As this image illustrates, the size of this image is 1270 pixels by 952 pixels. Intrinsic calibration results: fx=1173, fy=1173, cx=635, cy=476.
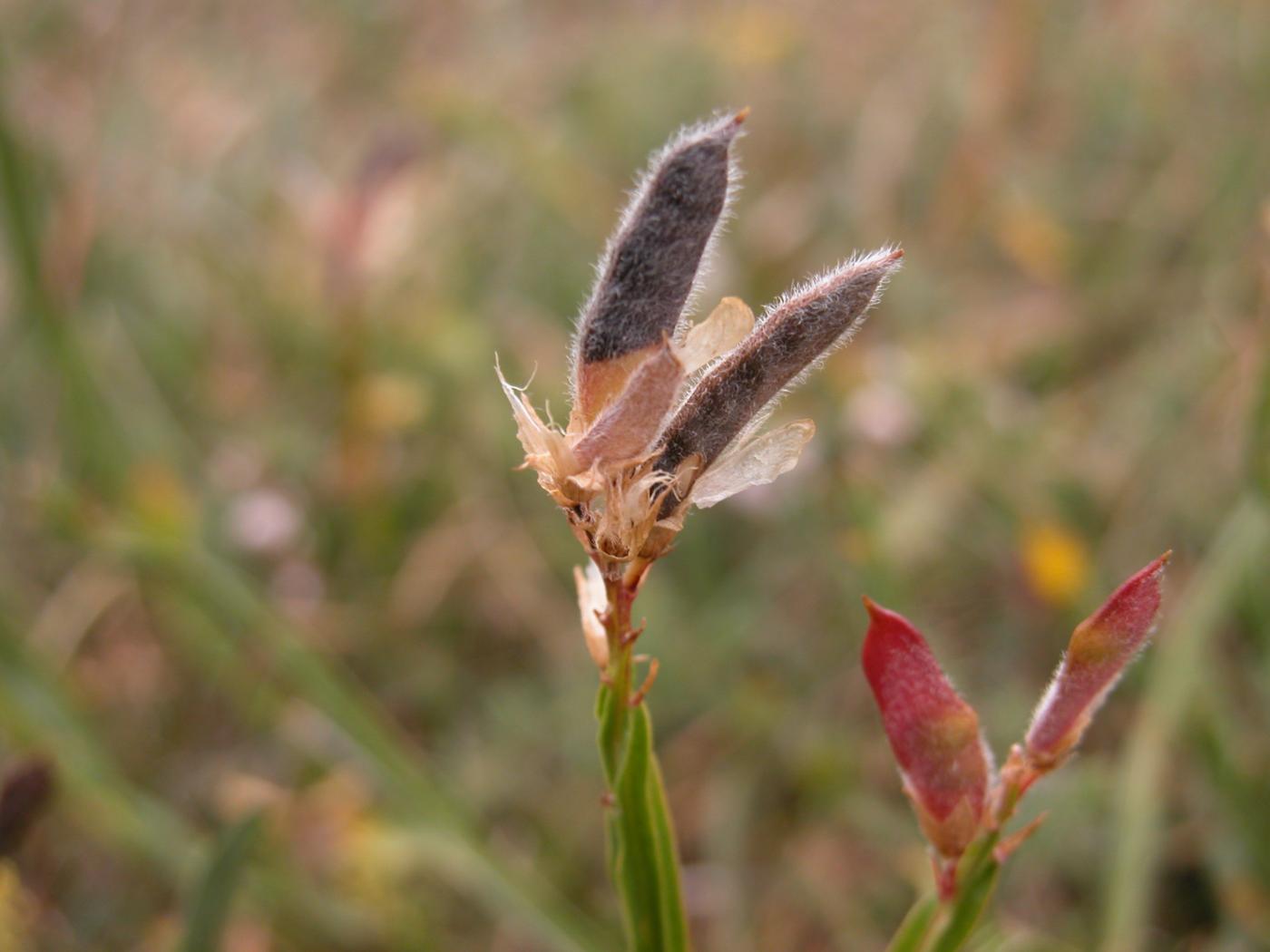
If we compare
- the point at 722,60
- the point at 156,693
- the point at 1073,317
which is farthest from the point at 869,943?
the point at 722,60

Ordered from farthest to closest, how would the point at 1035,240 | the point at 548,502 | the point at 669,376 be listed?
1. the point at 1035,240
2. the point at 548,502
3. the point at 669,376

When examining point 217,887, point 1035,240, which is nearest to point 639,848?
point 217,887

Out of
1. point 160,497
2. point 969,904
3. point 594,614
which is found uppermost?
point 160,497

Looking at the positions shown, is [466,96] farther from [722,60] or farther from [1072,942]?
[1072,942]

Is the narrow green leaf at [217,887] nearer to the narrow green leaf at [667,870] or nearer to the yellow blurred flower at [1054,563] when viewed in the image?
the narrow green leaf at [667,870]

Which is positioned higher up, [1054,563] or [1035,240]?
[1035,240]

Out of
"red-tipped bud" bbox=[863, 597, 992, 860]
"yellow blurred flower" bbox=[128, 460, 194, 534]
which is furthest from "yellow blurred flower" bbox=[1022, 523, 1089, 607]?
"yellow blurred flower" bbox=[128, 460, 194, 534]

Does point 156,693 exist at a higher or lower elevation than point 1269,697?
higher

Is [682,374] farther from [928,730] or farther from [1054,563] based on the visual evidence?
[1054,563]
